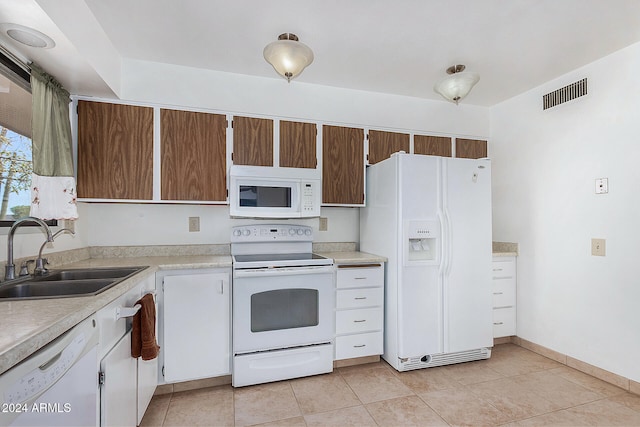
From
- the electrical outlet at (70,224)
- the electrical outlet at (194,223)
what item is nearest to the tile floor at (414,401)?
the electrical outlet at (194,223)

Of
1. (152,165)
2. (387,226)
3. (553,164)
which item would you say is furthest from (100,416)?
(553,164)

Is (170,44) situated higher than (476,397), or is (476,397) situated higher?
(170,44)

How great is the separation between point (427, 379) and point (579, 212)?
6.06 ft

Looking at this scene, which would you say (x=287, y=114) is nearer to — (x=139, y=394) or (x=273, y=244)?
(x=273, y=244)

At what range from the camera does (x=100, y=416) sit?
1223 mm

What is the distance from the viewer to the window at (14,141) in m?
1.62

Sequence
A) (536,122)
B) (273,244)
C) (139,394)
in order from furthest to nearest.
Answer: (536,122), (273,244), (139,394)

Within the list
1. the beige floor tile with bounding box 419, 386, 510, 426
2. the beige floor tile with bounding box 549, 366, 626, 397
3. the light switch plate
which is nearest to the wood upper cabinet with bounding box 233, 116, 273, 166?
the beige floor tile with bounding box 419, 386, 510, 426

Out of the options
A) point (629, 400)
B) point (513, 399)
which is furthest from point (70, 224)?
point (629, 400)

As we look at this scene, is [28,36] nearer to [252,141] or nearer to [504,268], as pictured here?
[252,141]

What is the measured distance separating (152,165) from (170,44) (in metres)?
0.90

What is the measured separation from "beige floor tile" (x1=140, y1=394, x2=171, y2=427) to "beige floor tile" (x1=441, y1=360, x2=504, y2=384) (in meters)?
2.08

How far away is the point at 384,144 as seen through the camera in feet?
9.86

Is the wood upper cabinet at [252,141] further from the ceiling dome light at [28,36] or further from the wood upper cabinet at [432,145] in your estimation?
the wood upper cabinet at [432,145]
